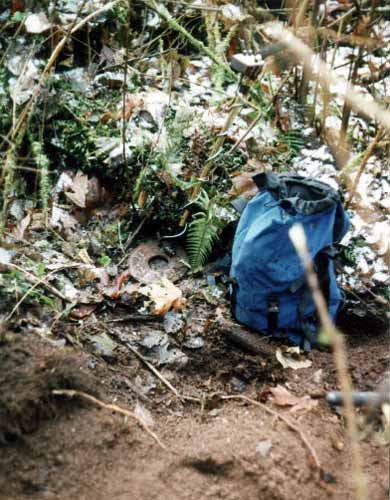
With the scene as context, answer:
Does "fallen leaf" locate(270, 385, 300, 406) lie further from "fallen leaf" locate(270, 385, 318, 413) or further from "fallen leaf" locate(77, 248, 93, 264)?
"fallen leaf" locate(77, 248, 93, 264)

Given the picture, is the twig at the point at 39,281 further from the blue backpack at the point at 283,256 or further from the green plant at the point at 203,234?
the blue backpack at the point at 283,256

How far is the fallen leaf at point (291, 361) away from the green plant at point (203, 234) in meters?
0.71

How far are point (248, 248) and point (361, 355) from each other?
0.79 m

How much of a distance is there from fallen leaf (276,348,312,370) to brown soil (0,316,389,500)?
257mm

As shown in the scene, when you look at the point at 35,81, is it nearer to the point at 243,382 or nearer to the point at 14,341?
the point at 14,341

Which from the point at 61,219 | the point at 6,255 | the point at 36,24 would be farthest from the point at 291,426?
the point at 36,24

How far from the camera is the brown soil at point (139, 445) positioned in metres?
1.80

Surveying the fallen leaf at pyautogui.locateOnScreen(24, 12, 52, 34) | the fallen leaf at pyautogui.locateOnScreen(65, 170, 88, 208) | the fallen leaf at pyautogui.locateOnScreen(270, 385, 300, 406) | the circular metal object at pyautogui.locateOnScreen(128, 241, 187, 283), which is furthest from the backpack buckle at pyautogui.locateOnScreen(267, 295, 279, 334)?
the fallen leaf at pyautogui.locateOnScreen(24, 12, 52, 34)

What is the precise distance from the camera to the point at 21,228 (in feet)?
9.95

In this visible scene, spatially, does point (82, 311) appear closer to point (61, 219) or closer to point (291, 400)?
point (61, 219)

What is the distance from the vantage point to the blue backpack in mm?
Answer: 2498

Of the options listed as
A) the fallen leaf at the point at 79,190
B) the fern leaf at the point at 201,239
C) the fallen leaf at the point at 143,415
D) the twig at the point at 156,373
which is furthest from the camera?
the fallen leaf at the point at 79,190

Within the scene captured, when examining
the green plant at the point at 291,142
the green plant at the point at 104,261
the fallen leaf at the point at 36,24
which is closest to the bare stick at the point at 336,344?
the green plant at the point at 104,261

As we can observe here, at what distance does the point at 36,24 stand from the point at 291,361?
2.90 m
